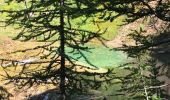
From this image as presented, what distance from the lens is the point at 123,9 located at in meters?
7.12

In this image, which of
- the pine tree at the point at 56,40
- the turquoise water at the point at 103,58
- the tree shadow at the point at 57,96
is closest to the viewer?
the pine tree at the point at 56,40

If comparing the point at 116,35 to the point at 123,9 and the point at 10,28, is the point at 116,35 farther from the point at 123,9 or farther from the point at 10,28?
the point at 123,9

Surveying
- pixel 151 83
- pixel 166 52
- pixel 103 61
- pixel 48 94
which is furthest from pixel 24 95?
pixel 166 52

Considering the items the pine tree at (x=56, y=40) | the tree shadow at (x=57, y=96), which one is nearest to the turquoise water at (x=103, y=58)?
the tree shadow at (x=57, y=96)

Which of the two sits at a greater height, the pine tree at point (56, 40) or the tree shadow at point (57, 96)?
the pine tree at point (56, 40)

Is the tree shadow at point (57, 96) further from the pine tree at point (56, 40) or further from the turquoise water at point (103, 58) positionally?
the turquoise water at point (103, 58)

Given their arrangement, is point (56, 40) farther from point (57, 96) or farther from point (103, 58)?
point (103, 58)

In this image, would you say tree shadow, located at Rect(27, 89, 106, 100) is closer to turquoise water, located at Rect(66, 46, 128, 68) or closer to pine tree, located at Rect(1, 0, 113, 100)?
pine tree, located at Rect(1, 0, 113, 100)

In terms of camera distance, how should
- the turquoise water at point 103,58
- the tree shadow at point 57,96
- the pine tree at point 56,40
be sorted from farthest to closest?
the turquoise water at point 103,58
the tree shadow at point 57,96
the pine tree at point 56,40

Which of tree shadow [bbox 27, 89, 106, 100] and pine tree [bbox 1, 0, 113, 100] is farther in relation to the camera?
tree shadow [bbox 27, 89, 106, 100]

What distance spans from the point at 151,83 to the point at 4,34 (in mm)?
33737

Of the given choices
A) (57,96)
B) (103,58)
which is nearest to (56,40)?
(57,96)

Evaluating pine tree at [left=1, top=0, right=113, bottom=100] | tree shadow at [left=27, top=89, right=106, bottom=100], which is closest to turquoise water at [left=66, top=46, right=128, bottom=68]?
tree shadow at [left=27, top=89, right=106, bottom=100]

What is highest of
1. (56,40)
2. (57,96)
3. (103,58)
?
(56,40)
